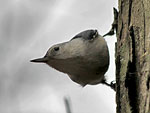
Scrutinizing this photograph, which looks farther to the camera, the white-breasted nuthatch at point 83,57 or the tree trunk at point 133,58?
the white-breasted nuthatch at point 83,57

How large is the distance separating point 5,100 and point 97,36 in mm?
1776

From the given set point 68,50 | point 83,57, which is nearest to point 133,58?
point 83,57

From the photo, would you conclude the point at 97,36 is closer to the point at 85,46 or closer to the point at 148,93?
the point at 85,46

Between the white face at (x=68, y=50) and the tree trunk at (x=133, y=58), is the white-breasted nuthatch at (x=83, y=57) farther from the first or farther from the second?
the tree trunk at (x=133, y=58)

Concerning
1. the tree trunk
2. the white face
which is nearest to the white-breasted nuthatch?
the white face

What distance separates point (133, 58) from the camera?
2199 millimetres

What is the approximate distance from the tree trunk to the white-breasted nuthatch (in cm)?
107

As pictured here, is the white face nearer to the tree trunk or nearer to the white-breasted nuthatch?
the white-breasted nuthatch

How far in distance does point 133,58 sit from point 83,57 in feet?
4.54

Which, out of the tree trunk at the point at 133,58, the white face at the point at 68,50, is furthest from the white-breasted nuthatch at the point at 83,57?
the tree trunk at the point at 133,58

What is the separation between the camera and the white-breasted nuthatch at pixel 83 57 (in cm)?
356

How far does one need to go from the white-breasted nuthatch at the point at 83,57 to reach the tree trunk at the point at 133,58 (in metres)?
1.07

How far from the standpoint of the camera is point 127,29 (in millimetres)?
2391

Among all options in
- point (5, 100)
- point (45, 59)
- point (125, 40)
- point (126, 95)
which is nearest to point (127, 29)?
point (125, 40)
